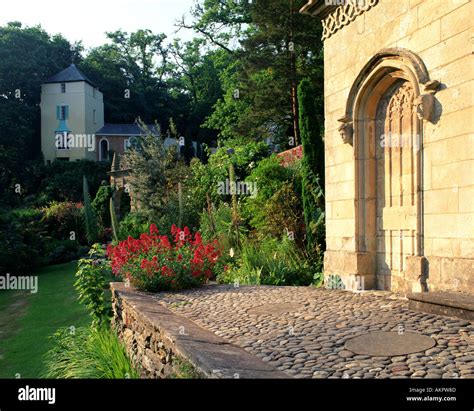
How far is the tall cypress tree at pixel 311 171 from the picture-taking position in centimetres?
1073

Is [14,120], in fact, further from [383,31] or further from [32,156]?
[383,31]

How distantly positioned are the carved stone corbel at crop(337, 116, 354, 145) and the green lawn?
6.59 metres

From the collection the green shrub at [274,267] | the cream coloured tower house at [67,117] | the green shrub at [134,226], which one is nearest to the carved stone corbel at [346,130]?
the green shrub at [274,267]

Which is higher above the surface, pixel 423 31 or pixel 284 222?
pixel 423 31

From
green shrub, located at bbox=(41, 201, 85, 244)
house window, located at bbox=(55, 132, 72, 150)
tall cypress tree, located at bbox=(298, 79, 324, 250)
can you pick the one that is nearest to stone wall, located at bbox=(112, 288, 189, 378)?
tall cypress tree, located at bbox=(298, 79, 324, 250)

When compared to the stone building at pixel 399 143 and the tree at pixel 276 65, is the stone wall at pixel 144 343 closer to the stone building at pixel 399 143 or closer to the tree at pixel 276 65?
the stone building at pixel 399 143

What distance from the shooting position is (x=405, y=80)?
298 inches

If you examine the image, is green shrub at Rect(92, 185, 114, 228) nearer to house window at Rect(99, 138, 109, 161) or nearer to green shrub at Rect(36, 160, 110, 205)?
green shrub at Rect(36, 160, 110, 205)

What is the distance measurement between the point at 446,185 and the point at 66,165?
122ft

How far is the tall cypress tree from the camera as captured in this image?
35.2ft

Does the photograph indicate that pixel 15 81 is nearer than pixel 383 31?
No

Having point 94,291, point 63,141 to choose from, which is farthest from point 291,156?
point 63,141
